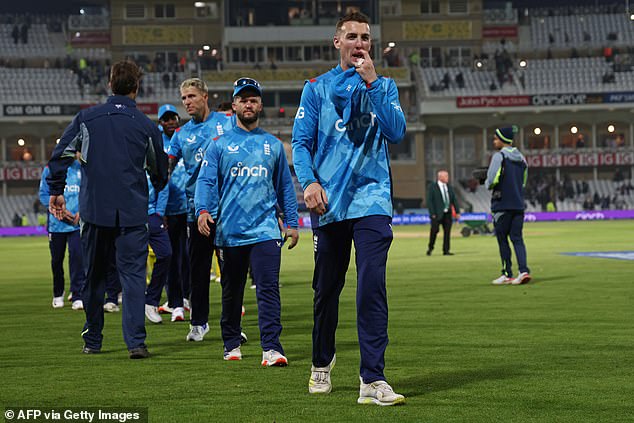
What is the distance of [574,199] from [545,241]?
123 ft

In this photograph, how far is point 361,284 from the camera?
6.82 meters

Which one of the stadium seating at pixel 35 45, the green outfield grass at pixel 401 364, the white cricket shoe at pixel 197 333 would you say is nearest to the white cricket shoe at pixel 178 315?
the green outfield grass at pixel 401 364

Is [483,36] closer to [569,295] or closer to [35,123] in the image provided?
[35,123]

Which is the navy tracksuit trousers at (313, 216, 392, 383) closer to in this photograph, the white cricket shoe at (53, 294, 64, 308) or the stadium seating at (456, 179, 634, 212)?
the white cricket shoe at (53, 294, 64, 308)

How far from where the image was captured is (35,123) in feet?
251

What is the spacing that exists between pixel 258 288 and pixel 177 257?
13.0 feet

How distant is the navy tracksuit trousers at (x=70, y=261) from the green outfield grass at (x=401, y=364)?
0.41 metres

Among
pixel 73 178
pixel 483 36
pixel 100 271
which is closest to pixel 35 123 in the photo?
pixel 483 36

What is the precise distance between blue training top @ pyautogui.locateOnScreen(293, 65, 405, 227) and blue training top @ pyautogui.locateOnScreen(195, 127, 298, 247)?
187 centimetres

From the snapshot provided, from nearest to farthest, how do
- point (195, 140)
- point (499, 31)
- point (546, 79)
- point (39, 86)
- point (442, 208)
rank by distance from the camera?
point (195, 140) < point (442, 208) < point (39, 86) < point (546, 79) < point (499, 31)

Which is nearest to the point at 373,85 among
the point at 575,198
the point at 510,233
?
the point at 510,233

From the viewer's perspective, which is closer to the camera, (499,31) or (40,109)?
(40,109)

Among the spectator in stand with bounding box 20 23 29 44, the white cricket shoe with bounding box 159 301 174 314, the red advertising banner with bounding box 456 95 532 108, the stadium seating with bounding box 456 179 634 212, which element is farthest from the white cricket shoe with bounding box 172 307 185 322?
the spectator in stand with bounding box 20 23 29 44

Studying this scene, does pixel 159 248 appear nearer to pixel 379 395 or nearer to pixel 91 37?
pixel 379 395
